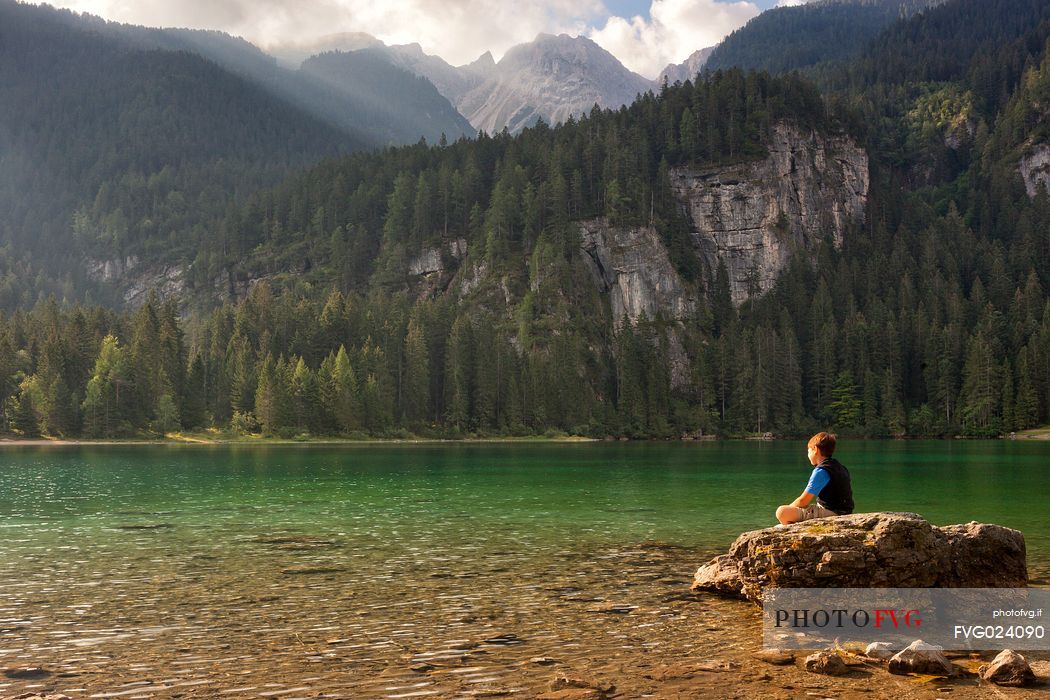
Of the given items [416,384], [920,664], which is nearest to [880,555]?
[920,664]

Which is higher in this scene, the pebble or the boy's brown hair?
the boy's brown hair

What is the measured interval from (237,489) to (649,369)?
14839 centimetres

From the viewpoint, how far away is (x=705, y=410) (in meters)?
198

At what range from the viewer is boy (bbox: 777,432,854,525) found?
18.6 meters

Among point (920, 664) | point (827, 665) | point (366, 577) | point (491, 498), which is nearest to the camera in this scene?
point (920, 664)

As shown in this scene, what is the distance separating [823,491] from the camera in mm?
19656

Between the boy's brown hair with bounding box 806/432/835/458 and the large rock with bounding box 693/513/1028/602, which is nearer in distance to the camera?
the large rock with bounding box 693/513/1028/602

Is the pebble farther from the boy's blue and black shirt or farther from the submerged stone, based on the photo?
the boy's blue and black shirt

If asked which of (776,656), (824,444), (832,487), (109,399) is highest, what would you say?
(109,399)

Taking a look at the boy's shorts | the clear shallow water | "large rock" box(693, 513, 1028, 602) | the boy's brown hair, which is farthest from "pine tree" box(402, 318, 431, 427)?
the boy's brown hair

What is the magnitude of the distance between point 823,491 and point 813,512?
0.58 metres

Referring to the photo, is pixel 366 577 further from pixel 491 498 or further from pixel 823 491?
pixel 491 498

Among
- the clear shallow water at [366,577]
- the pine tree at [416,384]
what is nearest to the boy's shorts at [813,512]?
the clear shallow water at [366,577]

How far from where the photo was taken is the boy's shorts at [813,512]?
1918 cm
